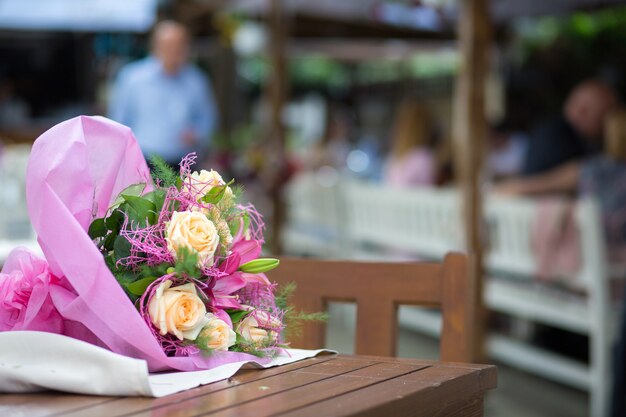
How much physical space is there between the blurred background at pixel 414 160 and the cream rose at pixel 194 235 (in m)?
1.98

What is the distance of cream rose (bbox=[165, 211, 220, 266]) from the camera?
5.10 ft

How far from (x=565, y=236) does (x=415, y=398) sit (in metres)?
3.40

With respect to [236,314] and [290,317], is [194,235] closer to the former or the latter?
[236,314]

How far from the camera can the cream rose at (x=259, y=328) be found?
5.54 ft

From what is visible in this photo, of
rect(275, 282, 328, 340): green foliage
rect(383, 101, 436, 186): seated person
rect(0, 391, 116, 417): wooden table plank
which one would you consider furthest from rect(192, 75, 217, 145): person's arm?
rect(0, 391, 116, 417): wooden table plank

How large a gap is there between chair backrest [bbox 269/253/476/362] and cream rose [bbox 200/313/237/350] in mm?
463

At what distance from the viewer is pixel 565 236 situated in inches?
186

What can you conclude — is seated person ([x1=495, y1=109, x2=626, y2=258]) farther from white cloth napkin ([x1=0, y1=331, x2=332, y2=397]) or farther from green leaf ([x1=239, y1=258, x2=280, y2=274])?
white cloth napkin ([x1=0, y1=331, x2=332, y2=397])

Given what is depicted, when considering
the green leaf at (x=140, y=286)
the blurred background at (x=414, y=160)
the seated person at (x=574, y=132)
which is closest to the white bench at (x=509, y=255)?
the blurred background at (x=414, y=160)

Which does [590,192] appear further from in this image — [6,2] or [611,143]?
[6,2]

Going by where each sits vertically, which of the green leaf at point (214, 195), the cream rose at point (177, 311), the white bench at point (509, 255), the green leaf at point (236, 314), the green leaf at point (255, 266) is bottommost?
the white bench at point (509, 255)

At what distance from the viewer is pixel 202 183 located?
1.68 meters

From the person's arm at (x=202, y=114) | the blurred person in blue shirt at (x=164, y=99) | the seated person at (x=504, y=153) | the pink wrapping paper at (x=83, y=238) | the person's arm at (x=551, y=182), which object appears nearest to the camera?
the pink wrapping paper at (x=83, y=238)

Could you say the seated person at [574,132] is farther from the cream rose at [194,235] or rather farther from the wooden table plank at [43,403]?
the wooden table plank at [43,403]
